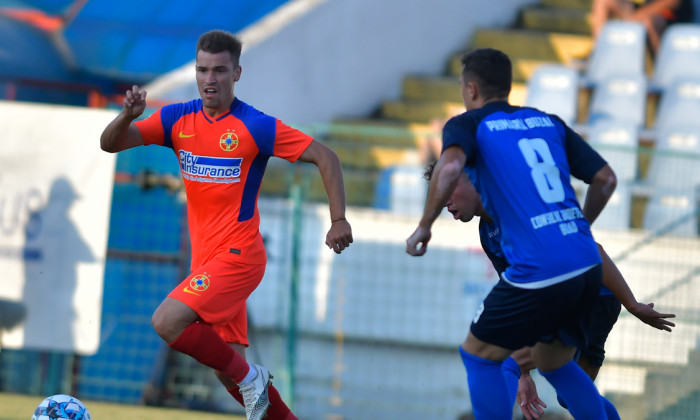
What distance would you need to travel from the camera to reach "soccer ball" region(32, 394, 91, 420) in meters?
4.96

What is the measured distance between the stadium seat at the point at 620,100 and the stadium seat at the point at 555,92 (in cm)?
25

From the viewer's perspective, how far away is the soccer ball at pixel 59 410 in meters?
4.96

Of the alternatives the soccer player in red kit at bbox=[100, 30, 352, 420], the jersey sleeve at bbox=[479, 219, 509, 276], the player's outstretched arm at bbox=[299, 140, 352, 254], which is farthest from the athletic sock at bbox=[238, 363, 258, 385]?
the jersey sleeve at bbox=[479, 219, 509, 276]

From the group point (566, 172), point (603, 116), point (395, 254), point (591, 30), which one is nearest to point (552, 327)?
point (566, 172)

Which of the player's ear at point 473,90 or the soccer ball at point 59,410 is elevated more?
the player's ear at point 473,90

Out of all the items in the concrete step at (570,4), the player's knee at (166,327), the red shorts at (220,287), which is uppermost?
the concrete step at (570,4)

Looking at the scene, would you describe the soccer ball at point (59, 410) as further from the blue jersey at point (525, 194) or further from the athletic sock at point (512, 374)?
the blue jersey at point (525, 194)

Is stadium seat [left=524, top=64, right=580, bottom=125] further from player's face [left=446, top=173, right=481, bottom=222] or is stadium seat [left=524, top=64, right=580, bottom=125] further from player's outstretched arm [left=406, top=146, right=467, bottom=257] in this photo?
player's outstretched arm [left=406, top=146, right=467, bottom=257]

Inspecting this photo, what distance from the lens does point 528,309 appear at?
4.39 metres

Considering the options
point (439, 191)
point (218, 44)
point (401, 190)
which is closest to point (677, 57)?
point (401, 190)

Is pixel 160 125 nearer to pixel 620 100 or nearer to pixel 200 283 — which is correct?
pixel 200 283

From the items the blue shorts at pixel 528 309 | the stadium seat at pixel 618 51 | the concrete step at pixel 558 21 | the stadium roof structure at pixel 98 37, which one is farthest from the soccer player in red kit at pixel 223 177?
the concrete step at pixel 558 21

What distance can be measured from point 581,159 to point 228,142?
68.1 inches

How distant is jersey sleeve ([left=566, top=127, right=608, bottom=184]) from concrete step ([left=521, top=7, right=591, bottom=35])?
9.08m
